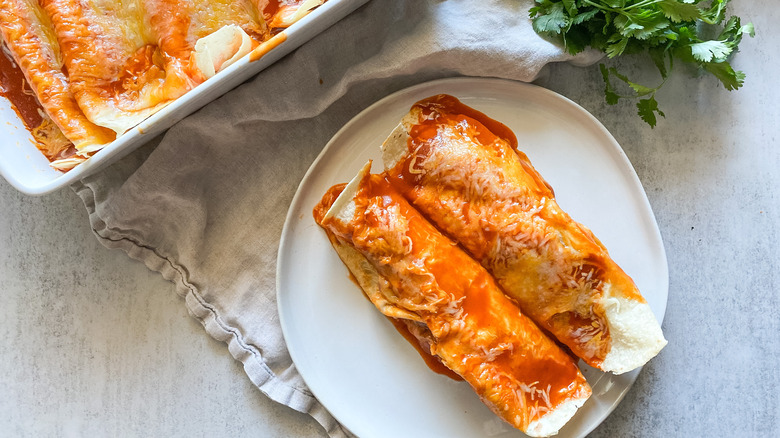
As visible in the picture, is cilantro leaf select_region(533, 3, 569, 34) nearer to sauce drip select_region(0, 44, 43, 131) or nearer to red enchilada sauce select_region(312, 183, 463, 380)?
red enchilada sauce select_region(312, 183, 463, 380)

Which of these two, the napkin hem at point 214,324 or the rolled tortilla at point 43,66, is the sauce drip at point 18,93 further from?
the napkin hem at point 214,324

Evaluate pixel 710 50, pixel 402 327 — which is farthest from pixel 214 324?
pixel 710 50

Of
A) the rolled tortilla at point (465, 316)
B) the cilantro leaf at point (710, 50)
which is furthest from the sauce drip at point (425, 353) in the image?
the cilantro leaf at point (710, 50)

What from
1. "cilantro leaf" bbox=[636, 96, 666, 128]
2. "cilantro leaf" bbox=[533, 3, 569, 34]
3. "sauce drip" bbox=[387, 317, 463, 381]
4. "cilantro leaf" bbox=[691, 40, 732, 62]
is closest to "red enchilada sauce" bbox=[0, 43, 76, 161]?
"sauce drip" bbox=[387, 317, 463, 381]

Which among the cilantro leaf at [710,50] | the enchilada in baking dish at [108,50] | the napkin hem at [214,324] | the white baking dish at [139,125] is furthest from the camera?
the napkin hem at [214,324]

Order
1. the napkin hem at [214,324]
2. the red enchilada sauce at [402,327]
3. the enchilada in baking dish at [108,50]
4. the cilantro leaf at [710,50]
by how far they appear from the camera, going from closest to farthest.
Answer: the enchilada in baking dish at [108,50] < the cilantro leaf at [710,50] < the red enchilada sauce at [402,327] < the napkin hem at [214,324]

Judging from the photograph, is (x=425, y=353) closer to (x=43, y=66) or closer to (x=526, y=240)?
(x=526, y=240)
